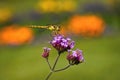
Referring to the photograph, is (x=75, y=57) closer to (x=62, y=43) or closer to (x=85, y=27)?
(x=62, y=43)

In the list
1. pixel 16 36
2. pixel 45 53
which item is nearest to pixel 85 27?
pixel 16 36

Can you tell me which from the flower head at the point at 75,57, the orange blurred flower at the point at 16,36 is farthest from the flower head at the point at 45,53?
the orange blurred flower at the point at 16,36

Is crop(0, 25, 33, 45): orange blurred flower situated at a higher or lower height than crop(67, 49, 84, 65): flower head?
higher

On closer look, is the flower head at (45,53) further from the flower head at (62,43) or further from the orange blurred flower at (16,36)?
the orange blurred flower at (16,36)

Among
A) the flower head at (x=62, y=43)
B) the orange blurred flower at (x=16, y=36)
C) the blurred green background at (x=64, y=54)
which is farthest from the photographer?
the orange blurred flower at (x=16, y=36)

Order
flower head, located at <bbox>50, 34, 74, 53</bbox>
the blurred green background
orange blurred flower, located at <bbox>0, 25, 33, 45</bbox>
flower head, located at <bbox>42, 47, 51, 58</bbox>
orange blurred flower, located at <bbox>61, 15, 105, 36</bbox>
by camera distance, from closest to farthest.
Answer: flower head, located at <bbox>50, 34, 74, 53</bbox> < flower head, located at <bbox>42, 47, 51, 58</bbox> < the blurred green background < orange blurred flower, located at <bbox>61, 15, 105, 36</bbox> < orange blurred flower, located at <bbox>0, 25, 33, 45</bbox>

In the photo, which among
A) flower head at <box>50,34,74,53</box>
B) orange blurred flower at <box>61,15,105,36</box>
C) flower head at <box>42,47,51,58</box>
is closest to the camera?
flower head at <box>50,34,74,53</box>

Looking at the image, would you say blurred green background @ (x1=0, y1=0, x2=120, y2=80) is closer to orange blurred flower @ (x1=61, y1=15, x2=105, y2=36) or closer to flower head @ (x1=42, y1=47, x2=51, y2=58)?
orange blurred flower @ (x1=61, y1=15, x2=105, y2=36)

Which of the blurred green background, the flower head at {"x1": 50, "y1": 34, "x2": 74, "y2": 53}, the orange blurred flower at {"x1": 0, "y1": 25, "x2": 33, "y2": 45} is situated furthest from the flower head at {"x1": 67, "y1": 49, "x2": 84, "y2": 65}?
the orange blurred flower at {"x1": 0, "y1": 25, "x2": 33, "y2": 45}

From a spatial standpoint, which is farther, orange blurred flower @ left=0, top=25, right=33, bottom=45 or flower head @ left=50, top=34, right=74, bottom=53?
orange blurred flower @ left=0, top=25, right=33, bottom=45
